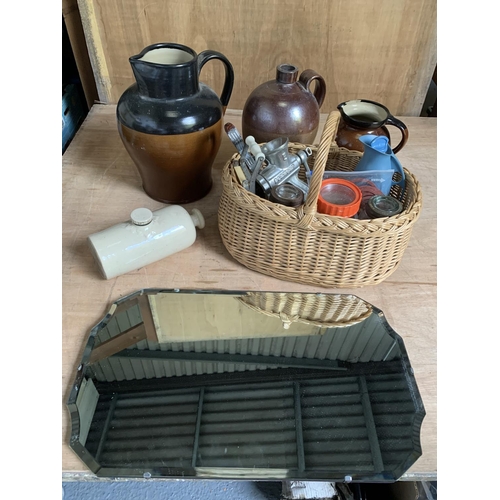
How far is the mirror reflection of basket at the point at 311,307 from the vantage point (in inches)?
23.1

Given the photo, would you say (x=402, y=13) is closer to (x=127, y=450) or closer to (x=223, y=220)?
(x=223, y=220)

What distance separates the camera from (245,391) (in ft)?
1.71

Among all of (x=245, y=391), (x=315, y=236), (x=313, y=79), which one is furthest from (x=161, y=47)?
(x=245, y=391)

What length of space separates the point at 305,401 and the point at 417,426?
0.12m

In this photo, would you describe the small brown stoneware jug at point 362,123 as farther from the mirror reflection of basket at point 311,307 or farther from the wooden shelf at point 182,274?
the mirror reflection of basket at point 311,307

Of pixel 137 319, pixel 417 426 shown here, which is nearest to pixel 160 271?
pixel 137 319

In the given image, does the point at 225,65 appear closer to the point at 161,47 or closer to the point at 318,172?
the point at 161,47

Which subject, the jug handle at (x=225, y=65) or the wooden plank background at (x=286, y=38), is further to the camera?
the wooden plank background at (x=286, y=38)

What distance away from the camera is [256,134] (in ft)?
2.35

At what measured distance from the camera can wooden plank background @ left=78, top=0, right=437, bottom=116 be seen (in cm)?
84

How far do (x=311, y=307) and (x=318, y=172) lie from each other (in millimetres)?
188

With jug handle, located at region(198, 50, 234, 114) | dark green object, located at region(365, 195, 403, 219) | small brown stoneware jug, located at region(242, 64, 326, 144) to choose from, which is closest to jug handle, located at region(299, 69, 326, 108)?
small brown stoneware jug, located at region(242, 64, 326, 144)

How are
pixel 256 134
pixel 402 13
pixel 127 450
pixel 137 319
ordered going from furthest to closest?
1. pixel 402 13
2. pixel 256 134
3. pixel 137 319
4. pixel 127 450

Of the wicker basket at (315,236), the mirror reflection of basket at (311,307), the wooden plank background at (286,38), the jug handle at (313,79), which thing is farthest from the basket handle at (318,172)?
the wooden plank background at (286,38)
